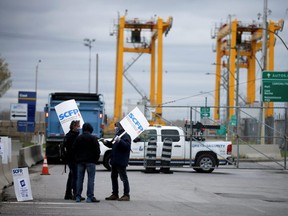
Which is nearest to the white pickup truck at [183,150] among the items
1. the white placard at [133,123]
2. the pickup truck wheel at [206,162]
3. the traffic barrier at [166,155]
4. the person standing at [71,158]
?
the pickup truck wheel at [206,162]

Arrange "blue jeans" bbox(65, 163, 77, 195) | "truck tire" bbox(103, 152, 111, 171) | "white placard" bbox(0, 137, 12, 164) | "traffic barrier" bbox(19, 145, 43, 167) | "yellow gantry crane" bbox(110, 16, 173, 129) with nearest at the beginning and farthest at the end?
"blue jeans" bbox(65, 163, 77, 195), "white placard" bbox(0, 137, 12, 164), "truck tire" bbox(103, 152, 111, 171), "traffic barrier" bbox(19, 145, 43, 167), "yellow gantry crane" bbox(110, 16, 173, 129)

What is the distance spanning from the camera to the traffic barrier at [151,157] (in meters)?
25.5

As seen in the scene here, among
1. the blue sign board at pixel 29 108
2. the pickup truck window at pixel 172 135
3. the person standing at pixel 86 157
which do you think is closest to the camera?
the person standing at pixel 86 157

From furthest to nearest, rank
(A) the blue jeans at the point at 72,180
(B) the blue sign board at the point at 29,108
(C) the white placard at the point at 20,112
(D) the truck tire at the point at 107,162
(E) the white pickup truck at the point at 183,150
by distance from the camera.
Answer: (B) the blue sign board at the point at 29,108 → (C) the white placard at the point at 20,112 → (E) the white pickup truck at the point at 183,150 → (D) the truck tire at the point at 107,162 → (A) the blue jeans at the point at 72,180

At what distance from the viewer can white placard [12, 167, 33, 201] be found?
14.1m

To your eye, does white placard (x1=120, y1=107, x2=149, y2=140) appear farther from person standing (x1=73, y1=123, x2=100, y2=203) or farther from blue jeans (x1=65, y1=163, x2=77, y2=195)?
blue jeans (x1=65, y1=163, x2=77, y2=195)

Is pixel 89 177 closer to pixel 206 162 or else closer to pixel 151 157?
pixel 151 157

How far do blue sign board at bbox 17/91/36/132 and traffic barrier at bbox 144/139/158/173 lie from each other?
642 inches

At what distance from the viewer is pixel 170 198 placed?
1576 centimetres

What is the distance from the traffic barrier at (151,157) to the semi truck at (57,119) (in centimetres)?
500

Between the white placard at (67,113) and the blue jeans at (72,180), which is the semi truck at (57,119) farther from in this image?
the blue jeans at (72,180)

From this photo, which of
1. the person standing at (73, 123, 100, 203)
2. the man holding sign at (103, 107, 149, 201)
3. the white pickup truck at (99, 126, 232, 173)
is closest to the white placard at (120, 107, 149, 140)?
the man holding sign at (103, 107, 149, 201)

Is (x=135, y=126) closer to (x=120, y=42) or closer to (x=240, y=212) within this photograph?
(x=240, y=212)

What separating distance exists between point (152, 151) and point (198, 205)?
37.1 feet
